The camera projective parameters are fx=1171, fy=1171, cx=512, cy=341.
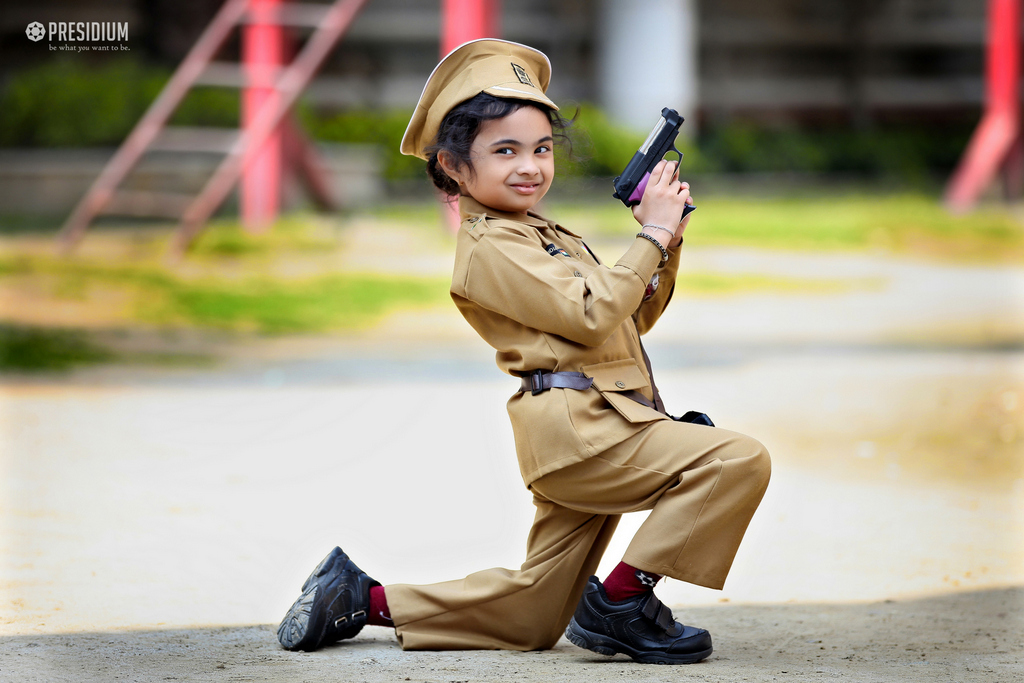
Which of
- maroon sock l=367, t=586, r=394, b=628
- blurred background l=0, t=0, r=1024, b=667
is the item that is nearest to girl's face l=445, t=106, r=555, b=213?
blurred background l=0, t=0, r=1024, b=667

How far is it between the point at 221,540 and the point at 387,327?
14.9 feet

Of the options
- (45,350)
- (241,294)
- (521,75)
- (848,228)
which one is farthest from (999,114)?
(521,75)

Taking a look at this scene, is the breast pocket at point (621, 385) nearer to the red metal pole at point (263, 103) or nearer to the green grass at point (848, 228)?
the red metal pole at point (263, 103)

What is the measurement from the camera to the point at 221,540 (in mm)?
3779

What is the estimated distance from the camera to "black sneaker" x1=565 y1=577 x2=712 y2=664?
248cm

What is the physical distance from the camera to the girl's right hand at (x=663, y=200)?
7.97 feet

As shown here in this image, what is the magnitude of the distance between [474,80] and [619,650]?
1267 millimetres

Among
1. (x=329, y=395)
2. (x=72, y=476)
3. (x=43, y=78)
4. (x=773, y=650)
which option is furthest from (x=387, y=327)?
(x=43, y=78)

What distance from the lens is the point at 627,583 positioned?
8.11 feet

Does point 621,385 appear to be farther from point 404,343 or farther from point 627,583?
point 404,343

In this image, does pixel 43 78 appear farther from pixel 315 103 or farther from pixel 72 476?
pixel 72 476

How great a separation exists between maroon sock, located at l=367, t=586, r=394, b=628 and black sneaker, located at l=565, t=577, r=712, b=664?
0.49 meters

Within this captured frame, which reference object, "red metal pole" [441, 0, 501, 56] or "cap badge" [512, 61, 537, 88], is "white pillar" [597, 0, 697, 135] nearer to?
"red metal pole" [441, 0, 501, 56]

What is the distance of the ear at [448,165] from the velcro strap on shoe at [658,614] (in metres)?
A: 1.01
